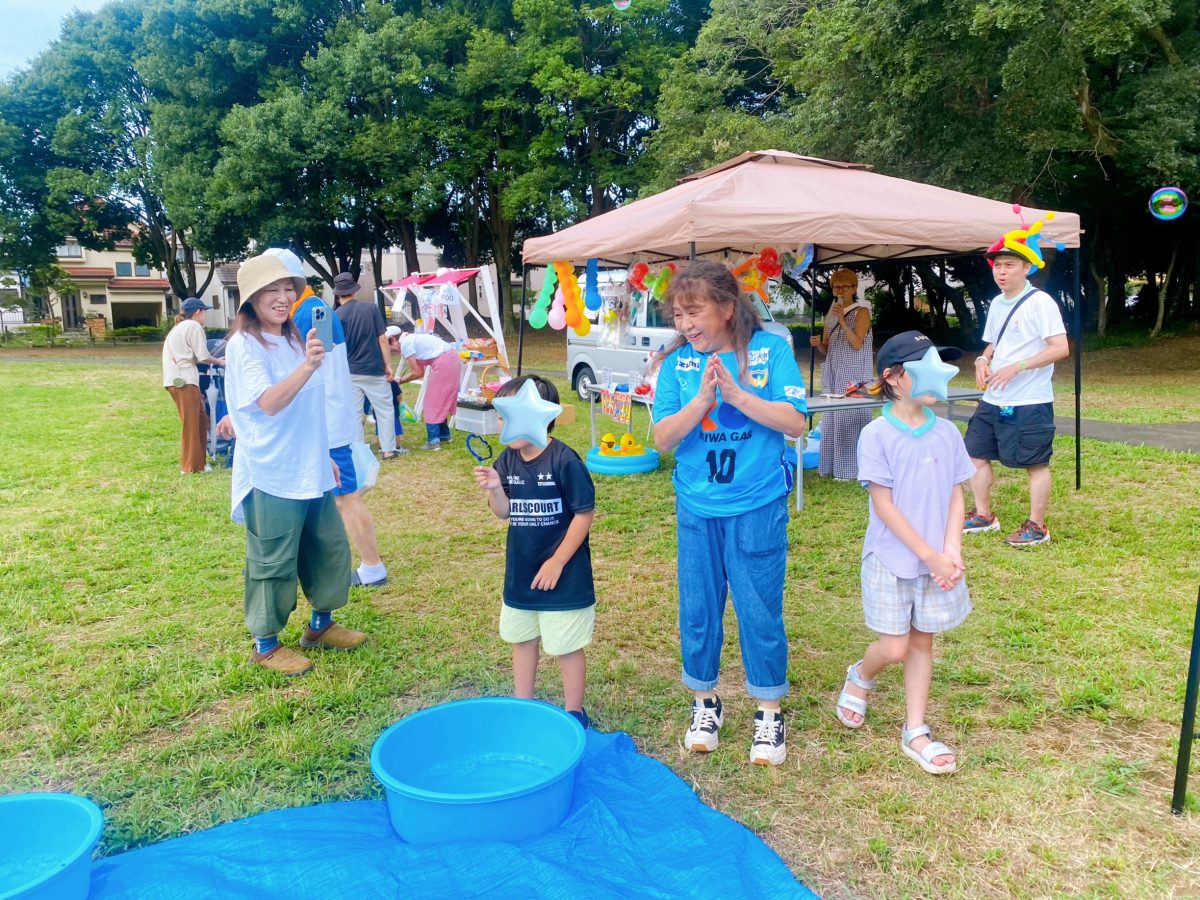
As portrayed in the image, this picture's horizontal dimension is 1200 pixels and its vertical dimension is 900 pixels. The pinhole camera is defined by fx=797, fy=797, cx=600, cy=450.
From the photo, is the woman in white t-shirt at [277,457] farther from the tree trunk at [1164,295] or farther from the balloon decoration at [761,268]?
the tree trunk at [1164,295]

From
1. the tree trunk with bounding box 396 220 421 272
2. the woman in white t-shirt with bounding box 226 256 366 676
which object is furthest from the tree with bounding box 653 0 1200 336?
the woman in white t-shirt with bounding box 226 256 366 676

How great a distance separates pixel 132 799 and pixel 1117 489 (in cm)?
642

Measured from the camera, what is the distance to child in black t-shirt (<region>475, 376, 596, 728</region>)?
2.51 metres

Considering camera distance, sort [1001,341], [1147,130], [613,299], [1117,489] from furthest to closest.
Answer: [1147,130]
[613,299]
[1117,489]
[1001,341]

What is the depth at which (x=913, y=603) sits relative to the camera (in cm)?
252

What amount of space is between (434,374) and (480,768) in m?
6.16

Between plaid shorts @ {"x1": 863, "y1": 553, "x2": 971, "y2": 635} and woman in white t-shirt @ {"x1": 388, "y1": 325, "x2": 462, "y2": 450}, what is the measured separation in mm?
6377

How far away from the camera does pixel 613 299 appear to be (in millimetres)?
11047

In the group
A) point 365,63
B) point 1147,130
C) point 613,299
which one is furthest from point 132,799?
point 365,63

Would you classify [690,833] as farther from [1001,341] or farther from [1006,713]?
[1001,341]

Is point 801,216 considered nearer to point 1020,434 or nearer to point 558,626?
point 1020,434

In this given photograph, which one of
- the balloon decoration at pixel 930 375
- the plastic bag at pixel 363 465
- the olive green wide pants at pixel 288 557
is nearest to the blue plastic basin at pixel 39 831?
the olive green wide pants at pixel 288 557

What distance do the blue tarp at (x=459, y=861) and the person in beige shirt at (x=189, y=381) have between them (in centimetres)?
577

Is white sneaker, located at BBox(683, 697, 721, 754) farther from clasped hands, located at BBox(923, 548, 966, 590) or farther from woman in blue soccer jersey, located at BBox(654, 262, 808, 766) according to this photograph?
clasped hands, located at BBox(923, 548, 966, 590)
